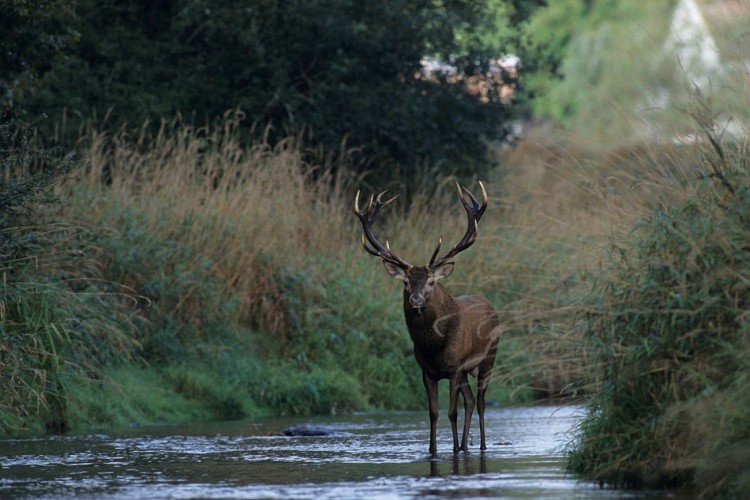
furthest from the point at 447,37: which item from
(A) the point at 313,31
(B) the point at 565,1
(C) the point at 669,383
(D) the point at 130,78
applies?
(B) the point at 565,1

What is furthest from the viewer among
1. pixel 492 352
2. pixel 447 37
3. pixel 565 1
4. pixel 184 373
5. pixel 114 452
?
pixel 565 1

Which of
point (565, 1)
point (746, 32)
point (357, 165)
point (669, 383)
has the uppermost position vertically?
point (565, 1)

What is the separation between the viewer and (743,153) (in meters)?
10.8

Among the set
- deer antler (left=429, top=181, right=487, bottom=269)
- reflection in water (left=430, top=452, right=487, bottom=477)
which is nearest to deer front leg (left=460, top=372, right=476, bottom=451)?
reflection in water (left=430, top=452, right=487, bottom=477)

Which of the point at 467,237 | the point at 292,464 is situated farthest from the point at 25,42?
the point at 292,464

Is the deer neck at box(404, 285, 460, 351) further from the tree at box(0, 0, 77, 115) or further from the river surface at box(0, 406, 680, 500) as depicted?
the tree at box(0, 0, 77, 115)

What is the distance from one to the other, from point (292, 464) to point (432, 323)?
1865 millimetres

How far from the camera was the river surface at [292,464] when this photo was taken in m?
10.4

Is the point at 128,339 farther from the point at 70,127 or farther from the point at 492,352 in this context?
the point at 70,127

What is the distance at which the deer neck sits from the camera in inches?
518

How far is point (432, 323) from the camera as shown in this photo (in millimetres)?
13188

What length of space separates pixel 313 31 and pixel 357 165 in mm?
2409

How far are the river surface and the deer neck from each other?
1.00m

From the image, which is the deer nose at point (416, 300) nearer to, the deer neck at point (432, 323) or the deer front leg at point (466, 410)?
the deer neck at point (432, 323)
